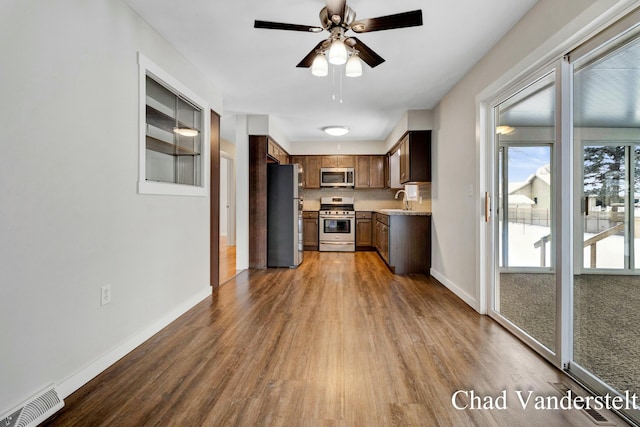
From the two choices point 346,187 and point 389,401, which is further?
point 346,187

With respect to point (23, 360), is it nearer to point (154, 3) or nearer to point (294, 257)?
point (154, 3)

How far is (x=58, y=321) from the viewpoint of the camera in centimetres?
156

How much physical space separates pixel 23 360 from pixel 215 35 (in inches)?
95.7

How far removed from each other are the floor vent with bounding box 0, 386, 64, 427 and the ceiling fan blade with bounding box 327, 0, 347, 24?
256 centimetres

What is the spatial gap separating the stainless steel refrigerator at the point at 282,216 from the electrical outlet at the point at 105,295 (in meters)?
3.07

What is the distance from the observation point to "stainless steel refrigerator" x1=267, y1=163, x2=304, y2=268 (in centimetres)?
490

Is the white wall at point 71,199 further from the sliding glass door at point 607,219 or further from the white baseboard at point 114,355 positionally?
the sliding glass door at point 607,219

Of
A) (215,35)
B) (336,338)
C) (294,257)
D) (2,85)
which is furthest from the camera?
(294,257)

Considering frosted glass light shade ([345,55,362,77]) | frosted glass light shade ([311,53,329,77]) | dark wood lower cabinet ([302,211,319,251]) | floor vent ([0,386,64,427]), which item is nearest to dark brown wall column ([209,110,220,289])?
frosted glass light shade ([311,53,329,77])

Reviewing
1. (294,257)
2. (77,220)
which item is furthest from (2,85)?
(294,257)

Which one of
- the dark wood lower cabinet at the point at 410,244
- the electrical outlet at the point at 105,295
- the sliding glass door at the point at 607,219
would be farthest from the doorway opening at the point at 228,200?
the sliding glass door at the point at 607,219

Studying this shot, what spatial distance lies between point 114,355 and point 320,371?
1.31 m

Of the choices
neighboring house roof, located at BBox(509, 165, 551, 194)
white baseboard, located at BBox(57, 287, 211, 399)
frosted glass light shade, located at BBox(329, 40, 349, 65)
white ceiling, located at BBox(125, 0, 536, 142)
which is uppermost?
white ceiling, located at BBox(125, 0, 536, 142)

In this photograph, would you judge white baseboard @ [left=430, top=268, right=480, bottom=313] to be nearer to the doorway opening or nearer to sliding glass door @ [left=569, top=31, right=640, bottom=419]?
sliding glass door @ [left=569, top=31, right=640, bottom=419]
